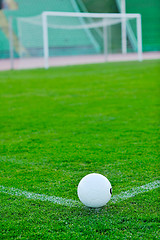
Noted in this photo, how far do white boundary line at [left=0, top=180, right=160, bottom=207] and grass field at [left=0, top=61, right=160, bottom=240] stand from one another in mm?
39

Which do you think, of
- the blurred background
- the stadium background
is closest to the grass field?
the blurred background

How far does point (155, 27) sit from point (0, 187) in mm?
32992

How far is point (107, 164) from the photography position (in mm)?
4176

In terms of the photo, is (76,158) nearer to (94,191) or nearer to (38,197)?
(38,197)

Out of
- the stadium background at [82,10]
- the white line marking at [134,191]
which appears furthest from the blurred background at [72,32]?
the white line marking at [134,191]

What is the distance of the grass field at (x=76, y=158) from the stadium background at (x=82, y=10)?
2234 centimetres

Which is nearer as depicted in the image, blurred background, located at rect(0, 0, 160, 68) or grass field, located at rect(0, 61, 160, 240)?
grass field, located at rect(0, 61, 160, 240)

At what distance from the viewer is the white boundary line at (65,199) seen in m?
3.19

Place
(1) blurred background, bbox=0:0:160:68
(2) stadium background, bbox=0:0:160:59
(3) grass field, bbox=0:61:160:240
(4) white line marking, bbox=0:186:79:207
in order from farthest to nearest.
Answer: (2) stadium background, bbox=0:0:160:59, (1) blurred background, bbox=0:0:160:68, (4) white line marking, bbox=0:186:79:207, (3) grass field, bbox=0:61:160:240

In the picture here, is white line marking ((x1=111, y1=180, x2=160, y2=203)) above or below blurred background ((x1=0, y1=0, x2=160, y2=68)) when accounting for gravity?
above

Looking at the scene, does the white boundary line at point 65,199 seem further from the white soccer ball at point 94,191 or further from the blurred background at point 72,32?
the blurred background at point 72,32

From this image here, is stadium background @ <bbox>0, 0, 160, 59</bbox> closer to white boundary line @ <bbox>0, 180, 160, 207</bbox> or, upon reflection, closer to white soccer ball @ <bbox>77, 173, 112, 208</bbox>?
white boundary line @ <bbox>0, 180, 160, 207</bbox>

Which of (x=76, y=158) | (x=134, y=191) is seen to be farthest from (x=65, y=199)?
(x=76, y=158)

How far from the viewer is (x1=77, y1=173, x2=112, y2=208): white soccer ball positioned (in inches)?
112
